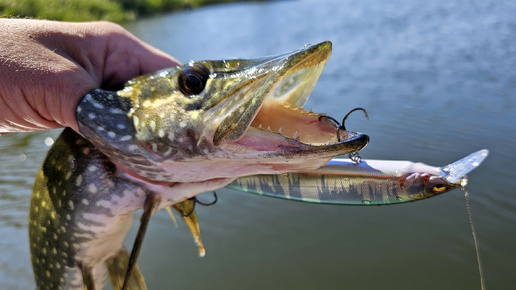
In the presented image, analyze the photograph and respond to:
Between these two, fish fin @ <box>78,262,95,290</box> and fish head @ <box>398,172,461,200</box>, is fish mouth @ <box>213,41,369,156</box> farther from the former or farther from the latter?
fish fin @ <box>78,262,95,290</box>

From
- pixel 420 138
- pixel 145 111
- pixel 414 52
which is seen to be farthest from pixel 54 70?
pixel 414 52

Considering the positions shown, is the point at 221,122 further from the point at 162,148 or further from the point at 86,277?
the point at 86,277

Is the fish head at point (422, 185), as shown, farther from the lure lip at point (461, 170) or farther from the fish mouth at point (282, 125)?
the fish mouth at point (282, 125)

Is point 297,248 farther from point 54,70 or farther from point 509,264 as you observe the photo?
point 54,70

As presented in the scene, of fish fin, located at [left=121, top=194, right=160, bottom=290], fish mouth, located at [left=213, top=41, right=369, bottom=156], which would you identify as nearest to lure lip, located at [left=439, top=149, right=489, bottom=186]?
fish mouth, located at [left=213, top=41, right=369, bottom=156]

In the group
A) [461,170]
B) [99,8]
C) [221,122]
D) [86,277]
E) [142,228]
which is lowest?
[99,8]

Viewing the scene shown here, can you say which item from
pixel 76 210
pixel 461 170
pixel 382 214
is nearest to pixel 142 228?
pixel 76 210

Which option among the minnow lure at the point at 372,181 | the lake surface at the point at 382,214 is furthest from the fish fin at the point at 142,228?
the lake surface at the point at 382,214
